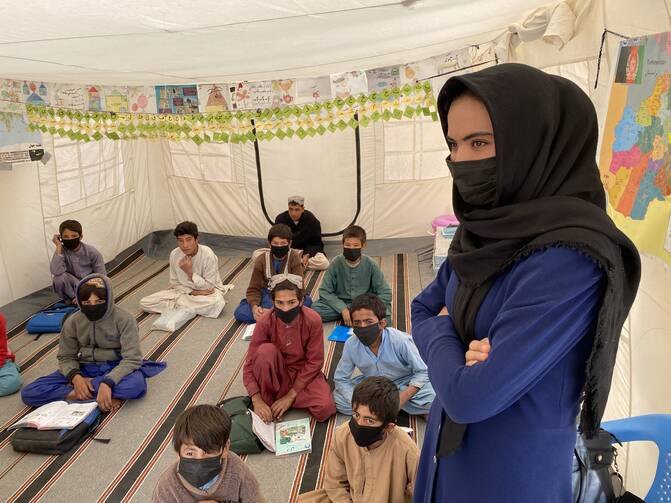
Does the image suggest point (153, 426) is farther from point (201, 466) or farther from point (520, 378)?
point (520, 378)

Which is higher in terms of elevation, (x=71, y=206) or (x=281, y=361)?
(x=71, y=206)

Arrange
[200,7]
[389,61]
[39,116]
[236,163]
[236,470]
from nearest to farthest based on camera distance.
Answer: [200,7], [236,470], [389,61], [39,116], [236,163]

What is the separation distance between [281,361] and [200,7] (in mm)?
2290

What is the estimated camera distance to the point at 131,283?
19.4 feet

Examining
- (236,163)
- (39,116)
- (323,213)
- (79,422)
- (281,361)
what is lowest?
(79,422)

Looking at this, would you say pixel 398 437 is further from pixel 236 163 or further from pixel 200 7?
pixel 236 163

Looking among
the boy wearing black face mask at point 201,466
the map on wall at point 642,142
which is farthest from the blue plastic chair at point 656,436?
the boy wearing black face mask at point 201,466

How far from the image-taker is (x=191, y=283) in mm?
5094

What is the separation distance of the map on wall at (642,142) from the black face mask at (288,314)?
6.14 ft

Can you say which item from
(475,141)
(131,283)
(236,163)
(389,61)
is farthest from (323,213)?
(475,141)

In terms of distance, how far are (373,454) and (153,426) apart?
5.24 ft

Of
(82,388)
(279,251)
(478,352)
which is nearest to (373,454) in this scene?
(478,352)

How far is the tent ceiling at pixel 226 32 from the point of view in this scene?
148 centimetres

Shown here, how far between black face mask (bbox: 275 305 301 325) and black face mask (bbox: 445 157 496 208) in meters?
2.32
